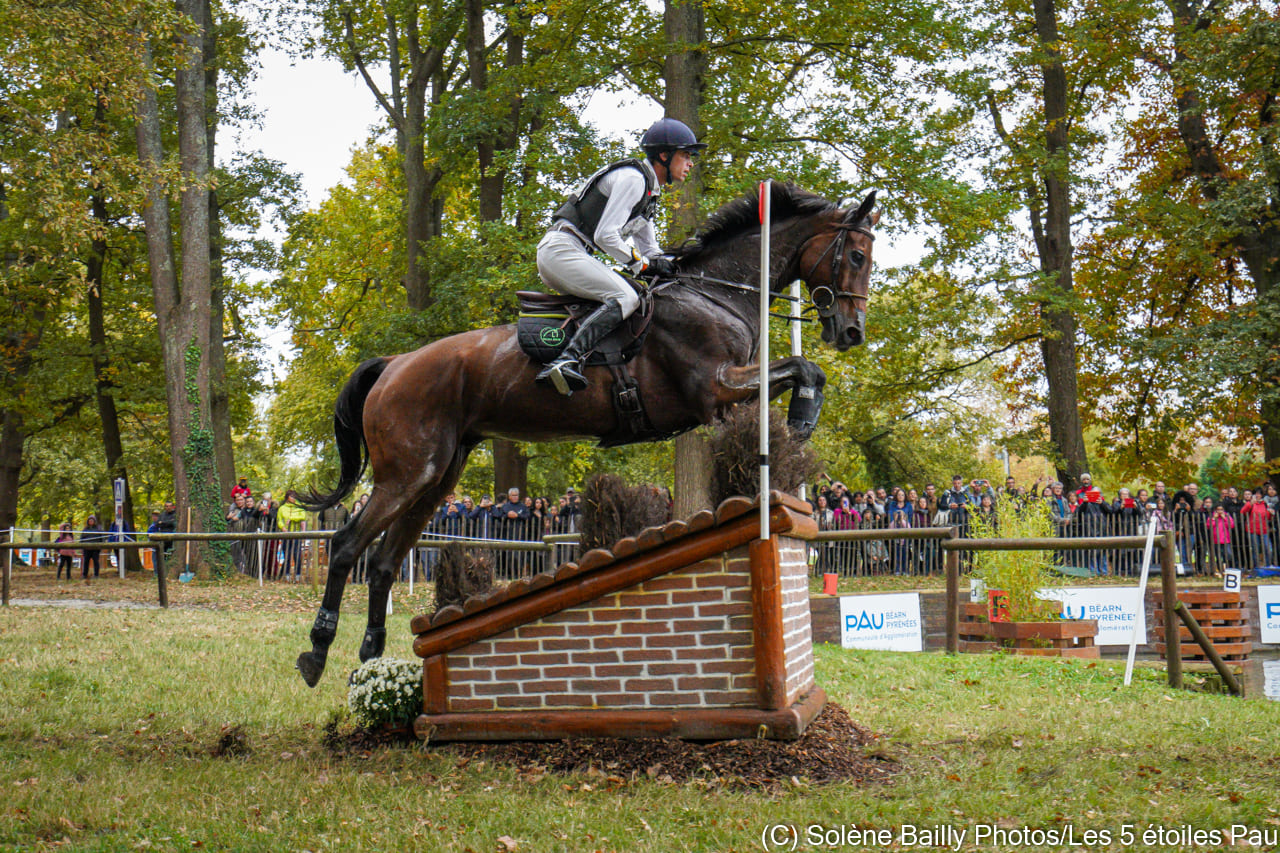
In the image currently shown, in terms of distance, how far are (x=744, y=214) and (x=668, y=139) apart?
627 mm

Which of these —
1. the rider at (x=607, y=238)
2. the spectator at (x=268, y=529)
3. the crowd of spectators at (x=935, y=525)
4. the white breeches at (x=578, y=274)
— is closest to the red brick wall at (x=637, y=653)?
the rider at (x=607, y=238)

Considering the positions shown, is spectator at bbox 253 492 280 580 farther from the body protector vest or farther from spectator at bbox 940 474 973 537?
the body protector vest

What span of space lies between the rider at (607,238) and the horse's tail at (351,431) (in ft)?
4.61

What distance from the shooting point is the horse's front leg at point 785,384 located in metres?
5.65

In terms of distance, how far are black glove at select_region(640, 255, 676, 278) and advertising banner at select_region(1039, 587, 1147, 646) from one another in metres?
8.47

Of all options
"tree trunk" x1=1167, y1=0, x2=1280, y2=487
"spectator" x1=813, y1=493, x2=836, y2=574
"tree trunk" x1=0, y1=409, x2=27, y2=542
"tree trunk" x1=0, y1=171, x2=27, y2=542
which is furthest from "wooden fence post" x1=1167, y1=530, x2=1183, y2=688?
"tree trunk" x1=0, y1=409, x2=27, y2=542

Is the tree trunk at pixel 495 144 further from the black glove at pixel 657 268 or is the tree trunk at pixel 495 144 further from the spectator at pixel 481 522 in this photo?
the black glove at pixel 657 268

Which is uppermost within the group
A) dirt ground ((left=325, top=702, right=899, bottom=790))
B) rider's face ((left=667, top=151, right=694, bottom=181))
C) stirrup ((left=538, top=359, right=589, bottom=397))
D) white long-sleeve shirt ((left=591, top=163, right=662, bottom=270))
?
rider's face ((left=667, top=151, right=694, bottom=181))

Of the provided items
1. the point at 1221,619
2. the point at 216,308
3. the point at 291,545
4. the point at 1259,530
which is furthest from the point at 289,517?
the point at 1259,530

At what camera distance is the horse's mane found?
20.4ft

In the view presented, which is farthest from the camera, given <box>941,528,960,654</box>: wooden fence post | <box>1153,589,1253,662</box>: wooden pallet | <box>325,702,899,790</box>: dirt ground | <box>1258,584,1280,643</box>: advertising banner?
<box>1258,584,1280,643</box>: advertising banner

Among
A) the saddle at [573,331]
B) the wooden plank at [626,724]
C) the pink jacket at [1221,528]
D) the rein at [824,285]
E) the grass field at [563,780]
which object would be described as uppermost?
the rein at [824,285]

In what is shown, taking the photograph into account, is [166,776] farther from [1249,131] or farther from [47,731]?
[1249,131]

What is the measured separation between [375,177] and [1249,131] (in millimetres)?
23524
